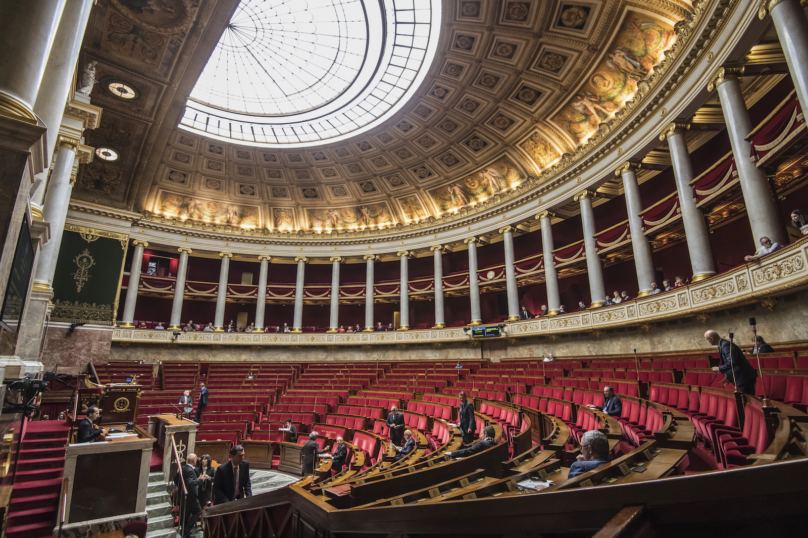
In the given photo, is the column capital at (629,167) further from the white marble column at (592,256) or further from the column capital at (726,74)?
the column capital at (726,74)

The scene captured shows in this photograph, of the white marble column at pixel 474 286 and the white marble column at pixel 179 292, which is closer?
the white marble column at pixel 474 286

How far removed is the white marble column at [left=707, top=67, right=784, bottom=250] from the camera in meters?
9.15

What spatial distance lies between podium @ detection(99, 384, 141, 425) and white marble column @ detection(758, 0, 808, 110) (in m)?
15.8

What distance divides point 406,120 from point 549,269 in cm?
1039

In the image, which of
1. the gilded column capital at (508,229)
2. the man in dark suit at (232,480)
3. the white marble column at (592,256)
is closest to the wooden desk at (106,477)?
the man in dark suit at (232,480)

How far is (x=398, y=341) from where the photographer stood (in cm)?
2341

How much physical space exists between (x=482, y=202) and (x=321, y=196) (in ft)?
34.7

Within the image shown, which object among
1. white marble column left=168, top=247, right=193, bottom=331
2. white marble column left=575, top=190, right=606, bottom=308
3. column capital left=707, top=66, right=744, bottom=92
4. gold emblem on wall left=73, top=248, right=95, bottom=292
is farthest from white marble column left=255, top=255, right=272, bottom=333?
column capital left=707, top=66, right=744, bottom=92

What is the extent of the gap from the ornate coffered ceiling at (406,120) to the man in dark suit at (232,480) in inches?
544

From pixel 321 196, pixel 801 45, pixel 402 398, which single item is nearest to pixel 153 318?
pixel 321 196

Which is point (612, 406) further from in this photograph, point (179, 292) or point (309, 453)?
point (179, 292)

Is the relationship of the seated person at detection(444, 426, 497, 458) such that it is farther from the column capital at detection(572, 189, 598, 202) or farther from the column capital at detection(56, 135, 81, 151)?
the column capital at detection(572, 189, 598, 202)

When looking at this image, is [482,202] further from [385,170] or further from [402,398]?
[402,398]

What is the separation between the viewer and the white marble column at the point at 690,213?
37.6 ft
